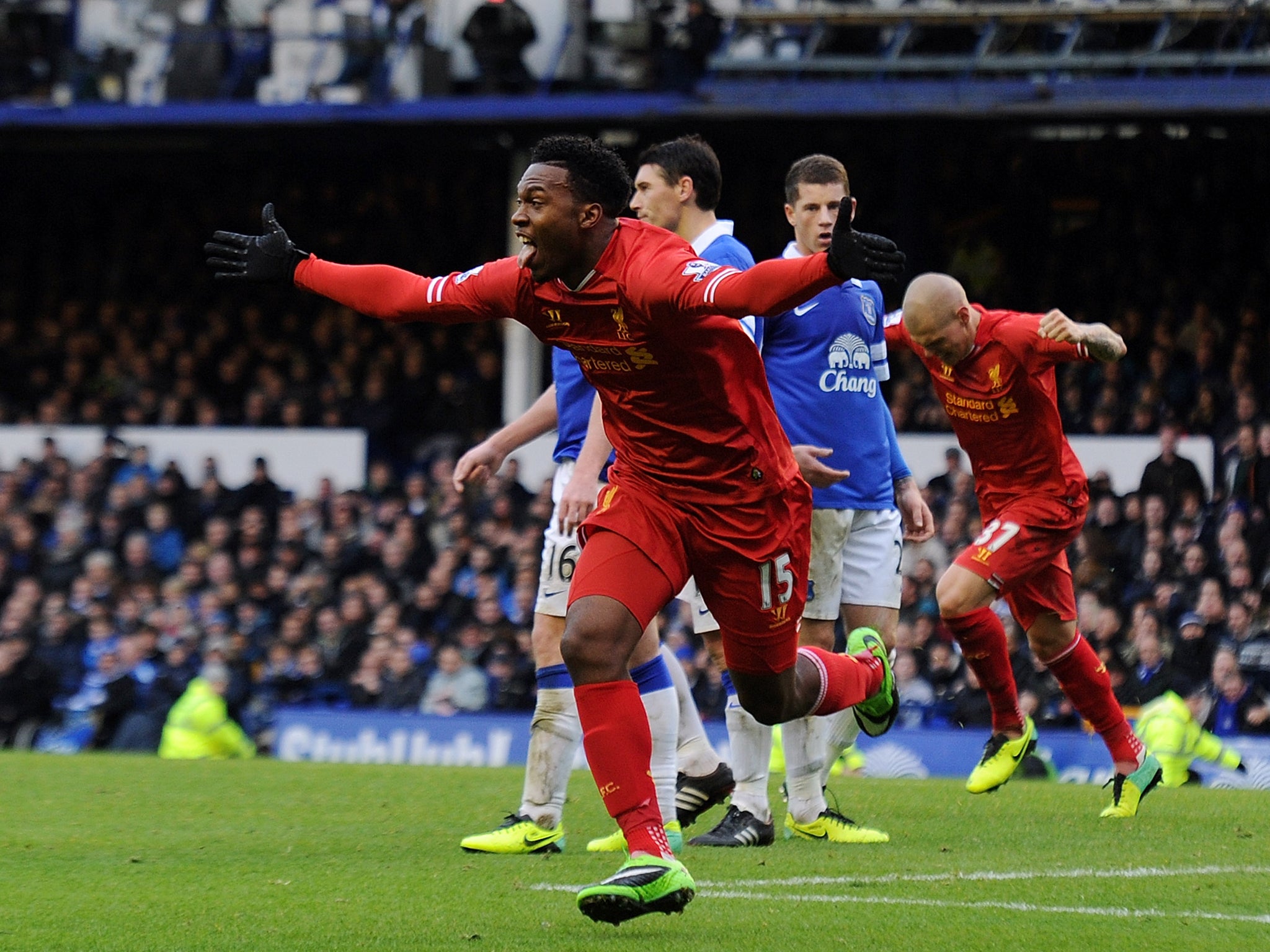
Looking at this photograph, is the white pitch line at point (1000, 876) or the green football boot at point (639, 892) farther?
the white pitch line at point (1000, 876)

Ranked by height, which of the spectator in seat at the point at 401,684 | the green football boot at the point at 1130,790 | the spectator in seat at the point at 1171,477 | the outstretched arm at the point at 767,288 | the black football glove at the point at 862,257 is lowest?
the spectator in seat at the point at 401,684

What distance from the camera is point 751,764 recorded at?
675cm

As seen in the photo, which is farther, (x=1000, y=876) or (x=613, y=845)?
(x=613, y=845)

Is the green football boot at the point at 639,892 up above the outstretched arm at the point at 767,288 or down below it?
below

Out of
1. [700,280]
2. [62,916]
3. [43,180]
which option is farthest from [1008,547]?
[43,180]

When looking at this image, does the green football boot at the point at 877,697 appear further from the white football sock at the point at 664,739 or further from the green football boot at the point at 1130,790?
the green football boot at the point at 1130,790

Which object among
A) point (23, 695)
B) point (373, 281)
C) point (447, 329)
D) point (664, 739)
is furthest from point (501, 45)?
point (373, 281)

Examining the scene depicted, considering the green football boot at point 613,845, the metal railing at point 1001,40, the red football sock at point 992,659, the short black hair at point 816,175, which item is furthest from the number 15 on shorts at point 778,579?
the metal railing at point 1001,40

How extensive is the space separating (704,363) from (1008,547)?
9.43ft

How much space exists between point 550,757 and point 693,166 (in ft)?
7.13

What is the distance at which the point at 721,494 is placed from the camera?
5180 millimetres

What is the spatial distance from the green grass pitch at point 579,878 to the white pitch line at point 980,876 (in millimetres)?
15

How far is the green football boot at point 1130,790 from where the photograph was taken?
7.52 metres

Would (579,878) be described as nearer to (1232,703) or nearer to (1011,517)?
(1011,517)
